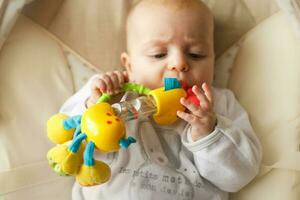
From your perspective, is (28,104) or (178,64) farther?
(28,104)

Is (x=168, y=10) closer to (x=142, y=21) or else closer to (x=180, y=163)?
(x=142, y=21)

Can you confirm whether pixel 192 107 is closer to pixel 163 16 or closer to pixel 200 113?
pixel 200 113

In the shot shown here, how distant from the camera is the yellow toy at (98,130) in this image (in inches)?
38.1

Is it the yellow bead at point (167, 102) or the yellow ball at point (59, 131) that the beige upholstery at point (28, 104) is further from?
the yellow bead at point (167, 102)

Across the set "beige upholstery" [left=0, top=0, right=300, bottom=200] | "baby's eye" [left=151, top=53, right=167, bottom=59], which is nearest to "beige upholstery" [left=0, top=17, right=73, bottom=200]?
"beige upholstery" [left=0, top=0, right=300, bottom=200]

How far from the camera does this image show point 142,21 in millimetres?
1283

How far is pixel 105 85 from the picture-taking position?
3.88 ft

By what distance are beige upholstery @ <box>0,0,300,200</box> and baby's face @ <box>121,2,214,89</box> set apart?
0.14 meters

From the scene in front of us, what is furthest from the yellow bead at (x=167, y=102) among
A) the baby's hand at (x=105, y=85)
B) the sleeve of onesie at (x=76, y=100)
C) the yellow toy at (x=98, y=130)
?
the sleeve of onesie at (x=76, y=100)

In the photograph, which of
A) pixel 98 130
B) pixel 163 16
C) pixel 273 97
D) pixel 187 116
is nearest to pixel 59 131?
pixel 98 130

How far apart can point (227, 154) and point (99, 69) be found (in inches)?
17.4

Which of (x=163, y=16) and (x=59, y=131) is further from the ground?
(x=163, y=16)

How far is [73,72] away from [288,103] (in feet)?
1.72

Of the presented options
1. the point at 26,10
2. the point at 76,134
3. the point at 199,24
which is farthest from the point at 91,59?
the point at 76,134
